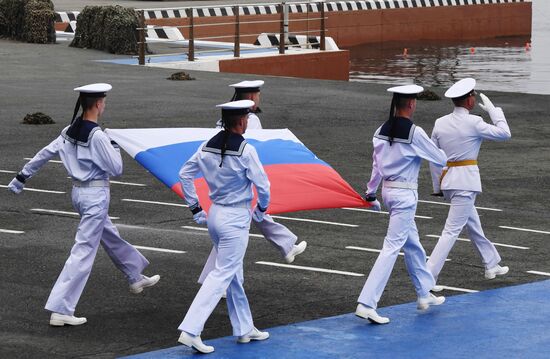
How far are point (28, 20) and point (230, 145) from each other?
86.1 ft

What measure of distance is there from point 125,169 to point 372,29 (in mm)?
30933

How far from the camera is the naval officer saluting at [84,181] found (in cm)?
1088

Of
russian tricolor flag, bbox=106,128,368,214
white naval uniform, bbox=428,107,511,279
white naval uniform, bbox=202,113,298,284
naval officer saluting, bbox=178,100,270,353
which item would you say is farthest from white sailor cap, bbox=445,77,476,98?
naval officer saluting, bbox=178,100,270,353

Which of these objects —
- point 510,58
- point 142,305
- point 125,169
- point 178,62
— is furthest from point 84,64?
point 142,305

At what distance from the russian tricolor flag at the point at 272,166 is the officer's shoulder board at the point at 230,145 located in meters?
1.32

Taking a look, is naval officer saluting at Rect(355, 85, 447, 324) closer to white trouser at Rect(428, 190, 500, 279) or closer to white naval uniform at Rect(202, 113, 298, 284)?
white trouser at Rect(428, 190, 500, 279)

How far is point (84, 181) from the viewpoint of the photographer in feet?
36.1

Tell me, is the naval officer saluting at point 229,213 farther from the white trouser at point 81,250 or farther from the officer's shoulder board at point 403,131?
the officer's shoulder board at point 403,131

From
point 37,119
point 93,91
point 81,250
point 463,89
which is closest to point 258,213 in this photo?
point 81,250

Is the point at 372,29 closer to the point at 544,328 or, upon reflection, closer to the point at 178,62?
the point at 178,62

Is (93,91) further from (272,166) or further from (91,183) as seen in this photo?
(272,166)

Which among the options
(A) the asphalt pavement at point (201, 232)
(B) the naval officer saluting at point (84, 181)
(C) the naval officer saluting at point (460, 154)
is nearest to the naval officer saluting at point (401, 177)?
(A) the asphalt pavement at point (201, 232)

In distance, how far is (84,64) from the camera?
1227 inches

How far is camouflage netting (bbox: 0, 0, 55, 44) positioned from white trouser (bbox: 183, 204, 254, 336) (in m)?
25.2
